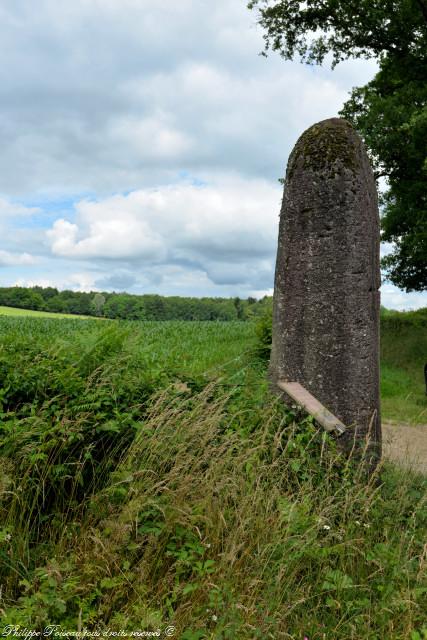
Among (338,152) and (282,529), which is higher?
(338,152)

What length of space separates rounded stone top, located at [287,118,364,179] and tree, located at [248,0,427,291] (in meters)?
11.8

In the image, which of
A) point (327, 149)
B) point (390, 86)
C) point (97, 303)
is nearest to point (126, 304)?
point (97, 303)

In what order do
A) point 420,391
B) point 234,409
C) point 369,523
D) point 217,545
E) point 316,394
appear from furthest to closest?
point 420,391, point 316,394, point 234,409, point 369,523, point 217,545

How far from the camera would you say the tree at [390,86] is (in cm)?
1748

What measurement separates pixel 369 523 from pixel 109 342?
3.03 m

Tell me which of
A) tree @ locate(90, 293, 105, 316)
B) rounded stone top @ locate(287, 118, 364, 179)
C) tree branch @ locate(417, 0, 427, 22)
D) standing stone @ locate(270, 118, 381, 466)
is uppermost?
tree branch @ locate(417, 0, 427, 22)

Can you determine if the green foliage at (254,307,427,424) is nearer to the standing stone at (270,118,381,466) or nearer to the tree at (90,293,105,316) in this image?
the standing stone at (270,118,381,466)

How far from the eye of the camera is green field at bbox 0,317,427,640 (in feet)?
11.4

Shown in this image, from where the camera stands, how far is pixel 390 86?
804 inches

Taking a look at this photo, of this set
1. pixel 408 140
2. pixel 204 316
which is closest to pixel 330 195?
pixel 408 140

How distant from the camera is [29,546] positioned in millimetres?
4180

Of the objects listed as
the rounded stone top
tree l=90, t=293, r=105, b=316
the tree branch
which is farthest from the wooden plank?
tree l=90, t=293, r=105, b=316

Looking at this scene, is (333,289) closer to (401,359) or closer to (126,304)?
(401,359)

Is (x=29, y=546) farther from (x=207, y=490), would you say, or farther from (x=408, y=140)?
(x=408, y=140)
